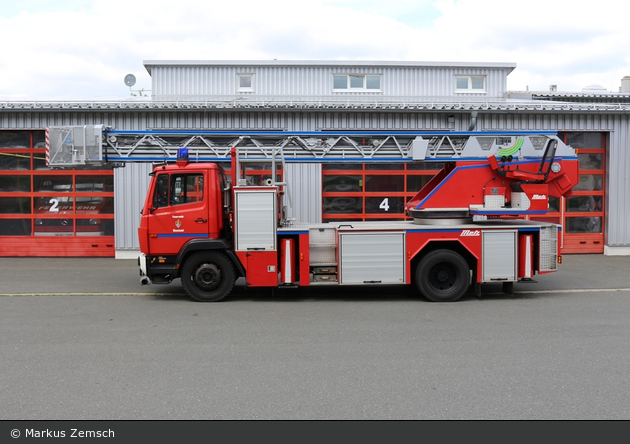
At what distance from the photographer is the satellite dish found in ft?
64.8

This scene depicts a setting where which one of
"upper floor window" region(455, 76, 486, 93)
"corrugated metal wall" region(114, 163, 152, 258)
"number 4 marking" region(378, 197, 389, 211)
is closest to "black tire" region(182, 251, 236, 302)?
"corrugated metal wall" region(114, 163, 152, 258)

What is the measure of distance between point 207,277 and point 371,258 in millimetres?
2935

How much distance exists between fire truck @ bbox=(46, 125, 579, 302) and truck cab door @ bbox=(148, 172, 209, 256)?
Result: 18mm

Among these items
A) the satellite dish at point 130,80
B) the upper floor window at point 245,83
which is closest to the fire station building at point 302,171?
the upper floor window at point 245,83

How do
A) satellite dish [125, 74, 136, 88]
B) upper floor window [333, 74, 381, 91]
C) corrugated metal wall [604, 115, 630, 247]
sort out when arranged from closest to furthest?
corrugated metal wall [604, 115, 630, 247]
upper floor window [333, 74, 381, 91]
satellite dish [125, 74, 136, 88]

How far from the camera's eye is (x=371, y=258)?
9328 millimetres

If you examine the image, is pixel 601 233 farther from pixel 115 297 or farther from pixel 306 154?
pixel 115 297

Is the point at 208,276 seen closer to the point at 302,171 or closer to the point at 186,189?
the point at 186,189

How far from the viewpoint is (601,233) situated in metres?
16.0

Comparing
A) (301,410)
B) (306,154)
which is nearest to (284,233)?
(306,154)

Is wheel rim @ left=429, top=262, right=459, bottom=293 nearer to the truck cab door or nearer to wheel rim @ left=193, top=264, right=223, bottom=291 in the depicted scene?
wheel rim @ left=193, top=264, right=223, bottom=291

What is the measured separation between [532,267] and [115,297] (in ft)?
25.2

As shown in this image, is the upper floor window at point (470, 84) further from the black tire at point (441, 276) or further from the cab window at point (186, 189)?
the cab window at point (186, 189)

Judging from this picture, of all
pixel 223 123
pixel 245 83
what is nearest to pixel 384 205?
pixel 223 123
